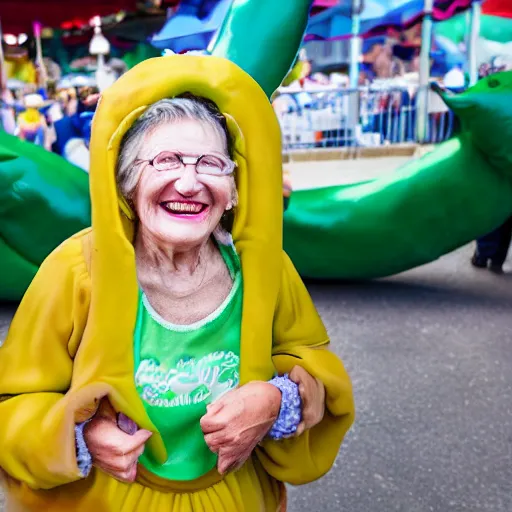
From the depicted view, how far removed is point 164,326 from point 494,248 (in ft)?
14.7

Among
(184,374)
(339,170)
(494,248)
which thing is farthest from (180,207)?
(339,170)

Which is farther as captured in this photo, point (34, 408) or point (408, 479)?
point (408, 479)

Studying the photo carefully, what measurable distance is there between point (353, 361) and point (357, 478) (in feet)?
3.53

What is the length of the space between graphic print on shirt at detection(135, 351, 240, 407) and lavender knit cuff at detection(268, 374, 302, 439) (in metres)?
0.09

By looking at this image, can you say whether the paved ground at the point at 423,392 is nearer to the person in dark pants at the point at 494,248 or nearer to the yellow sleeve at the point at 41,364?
the person in dark pants at the point at 494,248

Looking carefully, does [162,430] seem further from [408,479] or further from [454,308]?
[454,308]

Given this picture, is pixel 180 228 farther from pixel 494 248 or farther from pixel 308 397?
pixel 494 248

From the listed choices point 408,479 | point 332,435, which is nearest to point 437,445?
point 408,479

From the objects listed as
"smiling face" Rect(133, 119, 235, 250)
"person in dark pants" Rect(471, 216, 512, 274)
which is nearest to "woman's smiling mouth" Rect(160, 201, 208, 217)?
"smiling face" Rect(133, 119, 235, 250)

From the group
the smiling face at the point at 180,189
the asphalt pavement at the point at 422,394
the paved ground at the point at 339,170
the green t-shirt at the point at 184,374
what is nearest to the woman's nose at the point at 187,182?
the smiling face at the point at 180,189

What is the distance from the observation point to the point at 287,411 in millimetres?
1188

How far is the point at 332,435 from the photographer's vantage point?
1324 millimetres

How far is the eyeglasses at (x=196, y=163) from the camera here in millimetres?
1092

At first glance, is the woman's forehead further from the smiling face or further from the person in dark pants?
the person in dark pants
